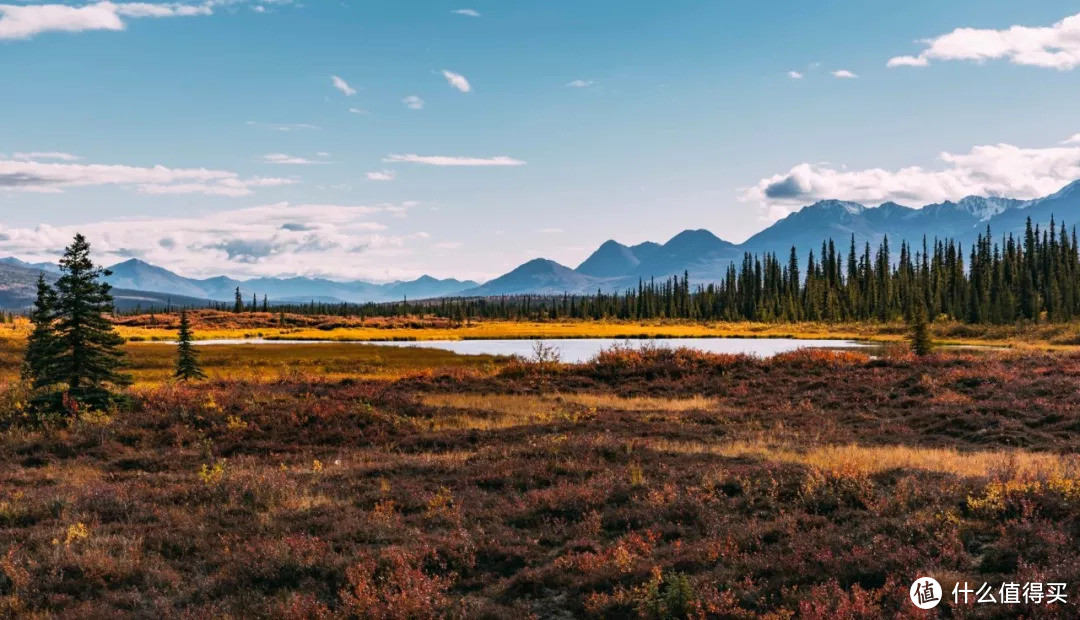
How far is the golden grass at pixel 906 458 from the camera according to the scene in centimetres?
1410

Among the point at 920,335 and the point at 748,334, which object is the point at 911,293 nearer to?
the point at 748,334

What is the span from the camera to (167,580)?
10.4 meters

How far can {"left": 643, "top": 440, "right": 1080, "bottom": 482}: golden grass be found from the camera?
46.3ft

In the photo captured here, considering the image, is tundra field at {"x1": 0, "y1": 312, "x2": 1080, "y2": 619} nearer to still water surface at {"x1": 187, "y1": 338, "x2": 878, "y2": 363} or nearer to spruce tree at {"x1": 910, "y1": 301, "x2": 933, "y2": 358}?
spruce tree at {"x1": 910, "y1": 301, "x2": 933, "y2": 358}

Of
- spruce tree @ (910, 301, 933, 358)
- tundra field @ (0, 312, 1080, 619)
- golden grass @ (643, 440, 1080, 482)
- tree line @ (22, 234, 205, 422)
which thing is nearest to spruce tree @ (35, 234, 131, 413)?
tree line @ (22, 234, 205, 422)

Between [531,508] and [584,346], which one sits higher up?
[531,508]

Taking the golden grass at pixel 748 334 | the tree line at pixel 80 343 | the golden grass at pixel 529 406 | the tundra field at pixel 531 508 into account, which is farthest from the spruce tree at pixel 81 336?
the golden grass at pixel 748 334

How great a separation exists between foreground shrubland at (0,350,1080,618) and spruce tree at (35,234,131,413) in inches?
61.1

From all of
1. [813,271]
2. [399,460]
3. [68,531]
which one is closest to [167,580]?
[68,531]

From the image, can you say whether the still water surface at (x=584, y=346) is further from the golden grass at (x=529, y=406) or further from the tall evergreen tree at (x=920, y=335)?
the golden grass at (x=529, y=406)

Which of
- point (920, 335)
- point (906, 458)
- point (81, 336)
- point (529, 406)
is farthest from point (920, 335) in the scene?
point (81, 336)

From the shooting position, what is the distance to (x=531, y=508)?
44.3 ft

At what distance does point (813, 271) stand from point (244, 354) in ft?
515

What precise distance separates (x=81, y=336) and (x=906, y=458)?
27722 millimetres
